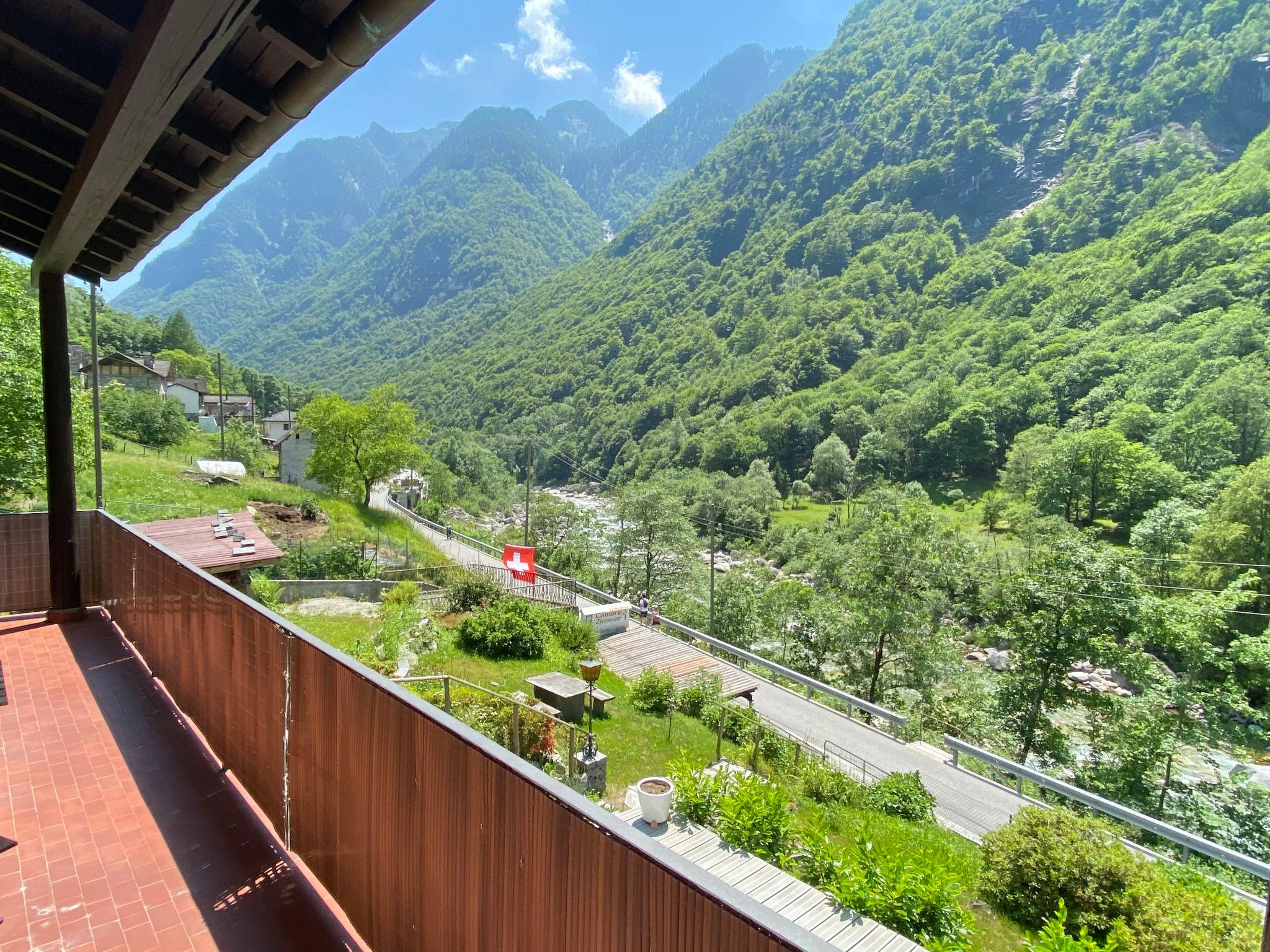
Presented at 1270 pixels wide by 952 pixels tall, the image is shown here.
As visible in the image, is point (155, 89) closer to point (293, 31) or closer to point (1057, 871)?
point (293, 31)

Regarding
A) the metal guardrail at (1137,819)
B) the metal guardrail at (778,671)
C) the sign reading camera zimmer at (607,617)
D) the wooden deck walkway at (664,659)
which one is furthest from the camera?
the sign reading camera zimmer at (607,617)

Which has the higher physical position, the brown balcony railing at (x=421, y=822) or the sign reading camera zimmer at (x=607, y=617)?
the brown balcony railing at (x=421, y=822)

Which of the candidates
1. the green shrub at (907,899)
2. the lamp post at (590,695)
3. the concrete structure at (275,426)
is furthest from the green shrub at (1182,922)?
the concrete structure at (275,426)

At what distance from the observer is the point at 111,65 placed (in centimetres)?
300

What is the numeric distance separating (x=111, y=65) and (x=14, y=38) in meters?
0.36

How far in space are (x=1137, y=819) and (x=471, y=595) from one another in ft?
43.7

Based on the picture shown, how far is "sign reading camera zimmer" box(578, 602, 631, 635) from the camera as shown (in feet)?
51.8

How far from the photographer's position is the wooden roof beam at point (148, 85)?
2.12 m

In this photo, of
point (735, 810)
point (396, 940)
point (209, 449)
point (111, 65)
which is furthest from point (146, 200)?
point (209, 449)

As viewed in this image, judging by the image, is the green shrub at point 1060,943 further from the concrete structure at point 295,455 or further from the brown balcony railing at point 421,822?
the concrete structure at point 295,455

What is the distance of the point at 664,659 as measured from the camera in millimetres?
15359

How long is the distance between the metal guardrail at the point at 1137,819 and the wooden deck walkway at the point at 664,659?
191 inches

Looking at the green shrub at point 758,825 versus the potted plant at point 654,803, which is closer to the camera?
the green shrub at point 758,825

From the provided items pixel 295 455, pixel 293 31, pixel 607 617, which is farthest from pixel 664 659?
pixel 295 455
